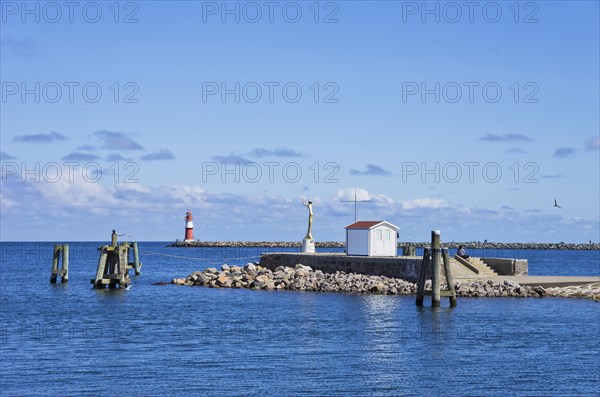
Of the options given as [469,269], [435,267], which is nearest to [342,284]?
[469,269]

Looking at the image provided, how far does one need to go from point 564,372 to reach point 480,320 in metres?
9.76

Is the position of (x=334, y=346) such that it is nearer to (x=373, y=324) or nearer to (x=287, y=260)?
(x=373, y=324)

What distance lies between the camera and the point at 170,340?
1182 inches

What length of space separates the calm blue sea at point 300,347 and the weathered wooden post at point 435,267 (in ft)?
2.39

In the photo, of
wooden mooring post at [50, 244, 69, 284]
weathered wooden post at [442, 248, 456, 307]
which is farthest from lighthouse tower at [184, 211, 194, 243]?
weathered wooden post at [442, 248, 456, 307]

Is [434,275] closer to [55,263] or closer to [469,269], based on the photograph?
[469,269]

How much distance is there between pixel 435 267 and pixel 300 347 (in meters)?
10.7

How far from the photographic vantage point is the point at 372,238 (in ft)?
157

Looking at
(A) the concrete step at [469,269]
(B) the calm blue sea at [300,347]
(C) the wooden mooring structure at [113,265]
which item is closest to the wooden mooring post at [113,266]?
(C) the wooden mooring structure at [113,265]

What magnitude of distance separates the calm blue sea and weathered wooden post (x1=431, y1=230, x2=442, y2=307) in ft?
2.39

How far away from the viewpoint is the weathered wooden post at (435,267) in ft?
122

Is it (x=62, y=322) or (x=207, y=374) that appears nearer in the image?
(x=207, y=374)

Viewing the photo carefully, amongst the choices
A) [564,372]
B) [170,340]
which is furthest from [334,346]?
[564,372]

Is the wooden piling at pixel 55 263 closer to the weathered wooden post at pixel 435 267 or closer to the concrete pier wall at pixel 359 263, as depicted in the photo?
the concrete pier wall at pixel 359 263
